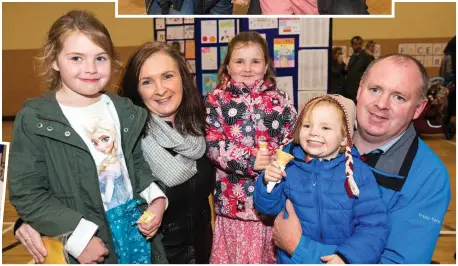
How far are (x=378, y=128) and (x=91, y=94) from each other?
1.27 m

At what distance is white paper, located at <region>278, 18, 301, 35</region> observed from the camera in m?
5.88

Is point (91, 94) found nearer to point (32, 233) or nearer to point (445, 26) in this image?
point (32, 233)

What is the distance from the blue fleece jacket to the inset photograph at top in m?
0.98

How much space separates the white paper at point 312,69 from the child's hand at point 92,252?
4.39 metres

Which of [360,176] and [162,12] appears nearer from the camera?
[360,176]

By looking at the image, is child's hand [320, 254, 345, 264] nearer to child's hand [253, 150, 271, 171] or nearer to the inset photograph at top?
child's hand [253, 150, 271, 171]

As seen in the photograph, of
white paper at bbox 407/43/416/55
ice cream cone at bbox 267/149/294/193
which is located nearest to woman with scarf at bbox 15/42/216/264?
ice cream cone at bbox 267/149/294/193

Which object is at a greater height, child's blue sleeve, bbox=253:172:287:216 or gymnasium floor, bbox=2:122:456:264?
child's blue sleeve, bbox=253:172:287:216

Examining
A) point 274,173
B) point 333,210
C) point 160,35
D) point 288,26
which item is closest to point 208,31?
point 288,26

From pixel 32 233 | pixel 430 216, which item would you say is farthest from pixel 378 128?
pixel 32 233

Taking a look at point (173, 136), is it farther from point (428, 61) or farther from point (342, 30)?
point (428, 61)

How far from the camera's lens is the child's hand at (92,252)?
2.13 m

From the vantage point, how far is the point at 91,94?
2.21 meters

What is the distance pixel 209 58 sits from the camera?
6.62m
